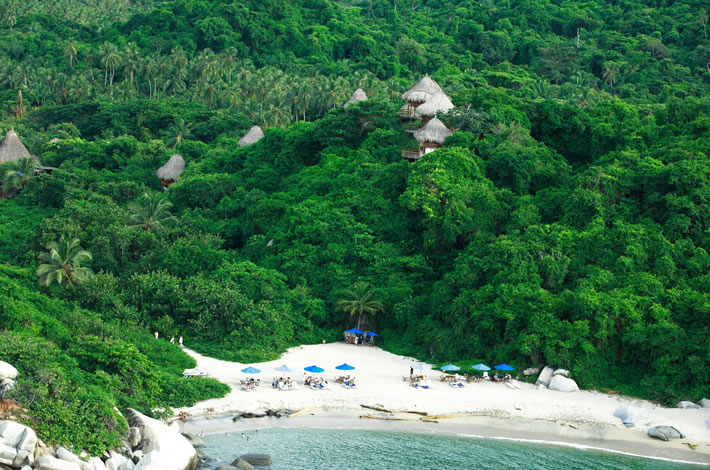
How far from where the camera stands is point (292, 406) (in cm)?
3195

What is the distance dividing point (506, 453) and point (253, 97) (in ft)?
187

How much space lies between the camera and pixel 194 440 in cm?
2834

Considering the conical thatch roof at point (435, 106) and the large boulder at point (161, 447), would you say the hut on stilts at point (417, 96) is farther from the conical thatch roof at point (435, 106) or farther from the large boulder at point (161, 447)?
the large boulder at point (161, 447)

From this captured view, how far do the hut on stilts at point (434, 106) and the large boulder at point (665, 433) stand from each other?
2741 centimetres

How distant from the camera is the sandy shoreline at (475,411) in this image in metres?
30.0

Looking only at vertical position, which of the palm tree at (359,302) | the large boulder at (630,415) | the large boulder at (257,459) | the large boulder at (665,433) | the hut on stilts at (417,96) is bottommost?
the large boulder at (257,459)

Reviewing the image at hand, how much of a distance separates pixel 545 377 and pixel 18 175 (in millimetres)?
42073

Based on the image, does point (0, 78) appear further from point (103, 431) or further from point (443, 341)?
point (103, 431)

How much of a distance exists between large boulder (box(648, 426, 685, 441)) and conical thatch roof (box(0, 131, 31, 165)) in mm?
51468

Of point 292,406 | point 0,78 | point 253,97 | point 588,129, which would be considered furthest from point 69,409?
point 0,78

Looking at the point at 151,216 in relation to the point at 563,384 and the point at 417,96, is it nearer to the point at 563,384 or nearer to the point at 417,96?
the point at 417,96

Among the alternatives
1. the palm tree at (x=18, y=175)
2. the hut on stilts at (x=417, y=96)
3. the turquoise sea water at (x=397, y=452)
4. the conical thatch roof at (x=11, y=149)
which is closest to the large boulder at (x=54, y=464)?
the turquoise sea water at (x=397, y=452)

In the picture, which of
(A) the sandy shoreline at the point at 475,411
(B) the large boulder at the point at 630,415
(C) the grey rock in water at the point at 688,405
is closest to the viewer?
(A) the sandy shoreline at the point at 475,411

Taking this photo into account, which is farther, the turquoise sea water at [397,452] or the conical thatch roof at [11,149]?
the conical thatch roof at [11,149]
